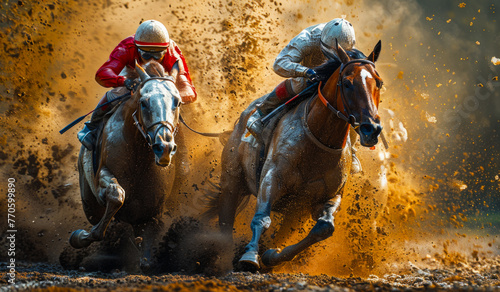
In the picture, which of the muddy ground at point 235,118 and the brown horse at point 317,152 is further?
the muddy ground at point 235,118

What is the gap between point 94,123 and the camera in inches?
252

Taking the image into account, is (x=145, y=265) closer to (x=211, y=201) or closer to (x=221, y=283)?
(x=211, y=201)

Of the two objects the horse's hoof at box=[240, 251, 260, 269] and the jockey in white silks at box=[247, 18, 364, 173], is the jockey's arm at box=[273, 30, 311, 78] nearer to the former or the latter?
the jockey in white silks at box=[247, 18, 364, 173]

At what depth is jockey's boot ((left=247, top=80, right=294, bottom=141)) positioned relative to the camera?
6074 mm

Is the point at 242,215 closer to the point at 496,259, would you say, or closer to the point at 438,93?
the point at 496,259

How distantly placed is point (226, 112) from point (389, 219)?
119 inches

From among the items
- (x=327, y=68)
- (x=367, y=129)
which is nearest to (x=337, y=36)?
(x=327, y=68)

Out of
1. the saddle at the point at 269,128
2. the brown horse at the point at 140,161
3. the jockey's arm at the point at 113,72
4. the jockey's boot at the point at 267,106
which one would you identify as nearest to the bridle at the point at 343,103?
the saddle at the point at 269,128

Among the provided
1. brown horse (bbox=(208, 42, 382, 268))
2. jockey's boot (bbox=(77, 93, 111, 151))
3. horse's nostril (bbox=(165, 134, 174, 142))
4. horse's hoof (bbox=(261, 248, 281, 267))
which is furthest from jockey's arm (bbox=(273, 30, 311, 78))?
jockey's boot (bbox=(77, 93, 111, 151))

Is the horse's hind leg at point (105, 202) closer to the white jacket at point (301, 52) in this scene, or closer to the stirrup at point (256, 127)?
the stirrup at point (256, 127)

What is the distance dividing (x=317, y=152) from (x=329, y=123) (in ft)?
1.05

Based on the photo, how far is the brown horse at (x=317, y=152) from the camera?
502 cm

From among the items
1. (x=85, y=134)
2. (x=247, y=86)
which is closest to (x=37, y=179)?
(x=85, y=134)

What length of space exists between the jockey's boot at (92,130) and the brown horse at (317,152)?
193 centimetres
